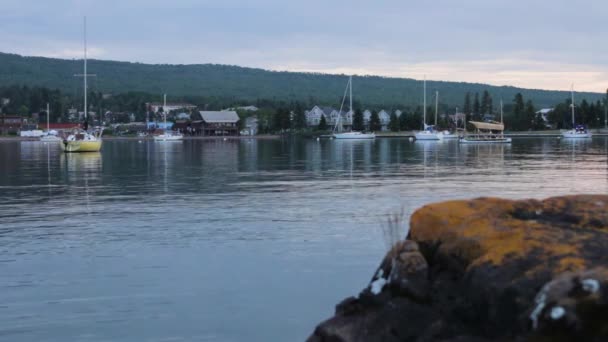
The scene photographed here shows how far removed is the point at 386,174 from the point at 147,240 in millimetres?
22640

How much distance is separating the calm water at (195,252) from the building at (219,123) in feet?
480

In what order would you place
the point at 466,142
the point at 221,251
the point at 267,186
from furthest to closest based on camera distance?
the point at 466,142 → the point at 267,186 → the point at 221,251

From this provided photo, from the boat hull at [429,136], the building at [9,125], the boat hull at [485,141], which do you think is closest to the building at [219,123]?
the building at [9,125]

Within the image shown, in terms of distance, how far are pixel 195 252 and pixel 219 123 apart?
166221mm

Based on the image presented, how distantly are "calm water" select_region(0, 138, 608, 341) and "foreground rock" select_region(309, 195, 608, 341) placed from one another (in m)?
3.37

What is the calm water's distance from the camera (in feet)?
37.5

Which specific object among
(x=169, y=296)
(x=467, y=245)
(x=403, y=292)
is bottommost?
(x=169, y=296)

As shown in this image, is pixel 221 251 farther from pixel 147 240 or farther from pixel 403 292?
pixel 403 292

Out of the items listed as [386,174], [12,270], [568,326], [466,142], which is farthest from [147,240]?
[466,142]

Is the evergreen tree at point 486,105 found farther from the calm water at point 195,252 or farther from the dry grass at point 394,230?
the dry grass at point 394,230

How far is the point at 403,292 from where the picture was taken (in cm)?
758

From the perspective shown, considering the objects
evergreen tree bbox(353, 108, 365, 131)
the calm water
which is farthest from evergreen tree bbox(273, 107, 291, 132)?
the calm water

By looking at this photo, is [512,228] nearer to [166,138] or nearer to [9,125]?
[166,138]

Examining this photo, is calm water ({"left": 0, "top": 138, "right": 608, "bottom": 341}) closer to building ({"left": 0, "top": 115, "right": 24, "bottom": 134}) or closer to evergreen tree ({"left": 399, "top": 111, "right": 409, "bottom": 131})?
evergreen tree ({"left": 399, "top": 111, "right": 409, "bottom": 131})
